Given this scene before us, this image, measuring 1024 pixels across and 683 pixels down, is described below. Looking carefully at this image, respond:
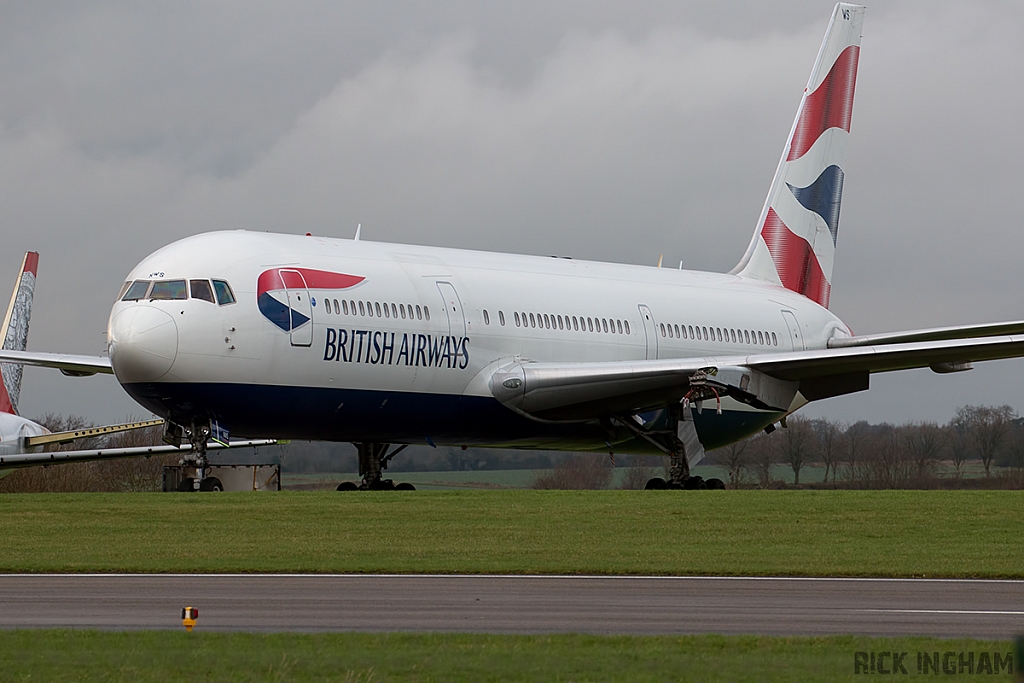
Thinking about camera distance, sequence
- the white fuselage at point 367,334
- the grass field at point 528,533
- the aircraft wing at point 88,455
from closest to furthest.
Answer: the grass field at point 528,533
the white fuselage at point 367,334
the aircraft wing at point 88,455

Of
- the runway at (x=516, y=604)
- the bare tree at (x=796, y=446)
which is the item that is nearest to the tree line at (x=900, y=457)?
the bare tree at (x=796, y=446)

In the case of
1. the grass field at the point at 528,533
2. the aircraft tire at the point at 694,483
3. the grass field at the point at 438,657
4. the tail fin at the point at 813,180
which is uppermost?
the tail fin at the point at 813,180

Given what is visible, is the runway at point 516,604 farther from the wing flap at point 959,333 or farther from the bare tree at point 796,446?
the bare tree at point 796,446

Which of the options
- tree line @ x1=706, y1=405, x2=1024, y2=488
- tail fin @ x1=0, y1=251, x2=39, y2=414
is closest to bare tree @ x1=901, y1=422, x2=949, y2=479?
tree line @ x1=706, y1=405, x2=1024, y2=488

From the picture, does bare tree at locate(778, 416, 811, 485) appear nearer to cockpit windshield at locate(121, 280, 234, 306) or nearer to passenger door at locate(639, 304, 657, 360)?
passenger door at locate(639, 304, 657, 360)

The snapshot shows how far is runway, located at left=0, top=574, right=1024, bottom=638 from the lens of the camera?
12.0m

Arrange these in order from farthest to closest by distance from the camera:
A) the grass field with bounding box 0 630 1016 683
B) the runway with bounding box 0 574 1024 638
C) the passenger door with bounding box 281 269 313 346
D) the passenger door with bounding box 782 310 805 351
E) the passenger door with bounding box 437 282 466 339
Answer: the passenger door with bounding box 782 310 805 351, the passenger door with bounding box 437 282 466 339, the passenger door with bounding box 281 269 313 346, the runway with bounding box 0 574 1024 638, the grass field with bounding box 0 630 1016 683

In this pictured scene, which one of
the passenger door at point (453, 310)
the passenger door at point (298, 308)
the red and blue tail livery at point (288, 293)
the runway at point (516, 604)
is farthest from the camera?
the passenger door at point (453, 310)

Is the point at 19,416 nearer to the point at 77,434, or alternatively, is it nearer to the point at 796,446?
the point at 77,434

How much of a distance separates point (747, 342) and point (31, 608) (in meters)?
25.2

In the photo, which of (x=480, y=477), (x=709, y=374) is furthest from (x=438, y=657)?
(x=480, y=477)

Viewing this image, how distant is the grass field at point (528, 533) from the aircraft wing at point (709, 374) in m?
3.44

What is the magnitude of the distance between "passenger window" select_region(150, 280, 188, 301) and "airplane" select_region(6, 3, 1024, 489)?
0.03 meters

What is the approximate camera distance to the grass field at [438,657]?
9633 mm
